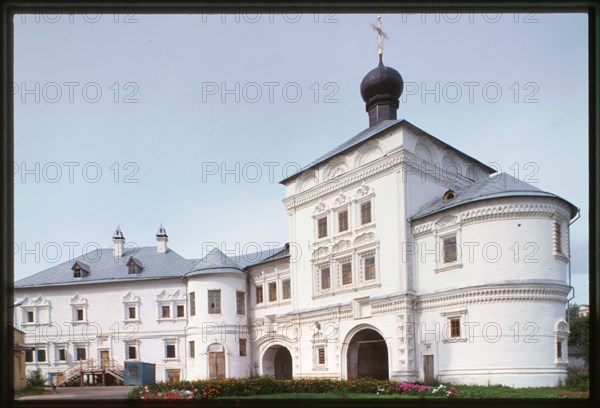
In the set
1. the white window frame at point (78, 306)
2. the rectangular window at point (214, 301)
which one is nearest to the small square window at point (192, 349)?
the rectangular window at point (214, 301)

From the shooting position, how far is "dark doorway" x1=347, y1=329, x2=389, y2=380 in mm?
12000

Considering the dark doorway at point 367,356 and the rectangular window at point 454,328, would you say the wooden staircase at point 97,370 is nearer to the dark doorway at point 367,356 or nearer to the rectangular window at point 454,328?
the dark doorway at point 367,356

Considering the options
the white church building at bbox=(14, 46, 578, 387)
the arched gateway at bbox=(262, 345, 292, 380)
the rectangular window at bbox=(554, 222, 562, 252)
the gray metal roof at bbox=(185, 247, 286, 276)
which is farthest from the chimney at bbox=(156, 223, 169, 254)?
the rectangular window at bbox=(554, 222, 562, 252)

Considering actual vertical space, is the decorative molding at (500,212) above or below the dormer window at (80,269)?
above

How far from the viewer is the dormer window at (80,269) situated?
9.37m

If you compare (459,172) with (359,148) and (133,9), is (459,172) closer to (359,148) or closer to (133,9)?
(359,148)

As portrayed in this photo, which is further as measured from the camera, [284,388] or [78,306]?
[78,306]

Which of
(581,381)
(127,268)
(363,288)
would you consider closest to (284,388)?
(363,288)

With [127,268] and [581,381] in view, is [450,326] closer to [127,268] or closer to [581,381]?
[581,381]

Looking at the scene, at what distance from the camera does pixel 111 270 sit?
10.9 m

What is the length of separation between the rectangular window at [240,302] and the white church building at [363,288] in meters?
0.04

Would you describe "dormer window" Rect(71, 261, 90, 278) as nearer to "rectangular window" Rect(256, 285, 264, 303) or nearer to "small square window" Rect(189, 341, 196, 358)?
"small square window" Rect(189, 341, 196, 358)

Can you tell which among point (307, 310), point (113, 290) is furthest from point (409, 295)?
point (113, 290)

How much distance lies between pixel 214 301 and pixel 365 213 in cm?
491
